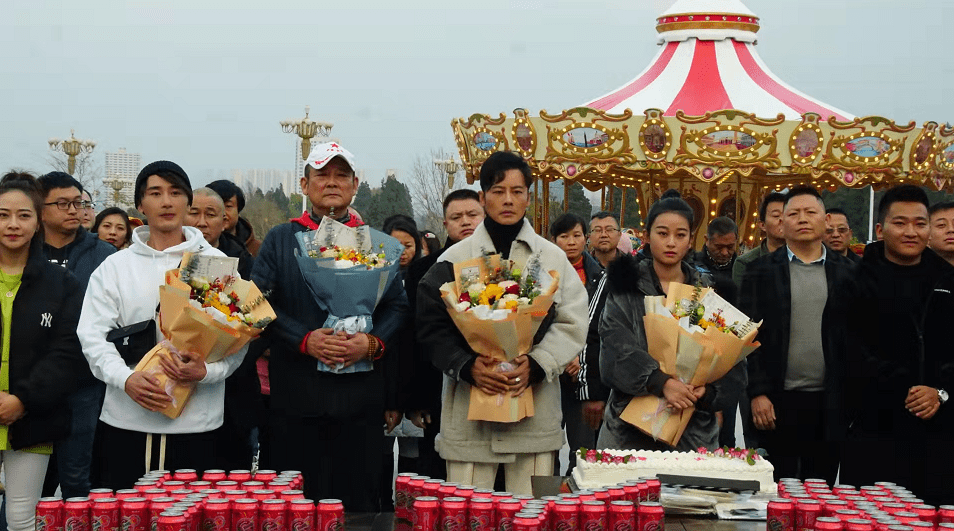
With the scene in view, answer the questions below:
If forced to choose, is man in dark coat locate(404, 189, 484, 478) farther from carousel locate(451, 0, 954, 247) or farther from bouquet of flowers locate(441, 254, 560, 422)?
carousel locate(451, 0, 954, 247)

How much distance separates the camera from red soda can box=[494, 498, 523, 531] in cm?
364

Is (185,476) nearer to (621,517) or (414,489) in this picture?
(414,489)

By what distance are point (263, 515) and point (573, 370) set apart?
3.59m

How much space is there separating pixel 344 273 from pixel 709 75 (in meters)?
20.5

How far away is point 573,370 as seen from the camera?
6.96 metres

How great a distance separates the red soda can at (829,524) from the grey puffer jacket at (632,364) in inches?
71.6

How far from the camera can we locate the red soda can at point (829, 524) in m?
3.52

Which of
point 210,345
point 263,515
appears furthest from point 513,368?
point 263,515

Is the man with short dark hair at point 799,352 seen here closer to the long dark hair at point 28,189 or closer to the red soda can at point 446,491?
the red soda can at point 446,491

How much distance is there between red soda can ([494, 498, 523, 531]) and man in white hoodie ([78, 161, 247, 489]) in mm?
1717

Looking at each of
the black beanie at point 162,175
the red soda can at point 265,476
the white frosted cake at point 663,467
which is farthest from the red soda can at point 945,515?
the black beanie at point 162,175

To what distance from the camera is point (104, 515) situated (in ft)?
11.7

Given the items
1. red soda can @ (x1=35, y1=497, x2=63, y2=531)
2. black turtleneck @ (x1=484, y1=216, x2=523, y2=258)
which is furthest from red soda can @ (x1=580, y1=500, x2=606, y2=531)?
black turtleneck @ (x1=484, y1=216, x2=523, y2=258)

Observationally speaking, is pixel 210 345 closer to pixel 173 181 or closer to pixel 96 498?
pixel 173 181
